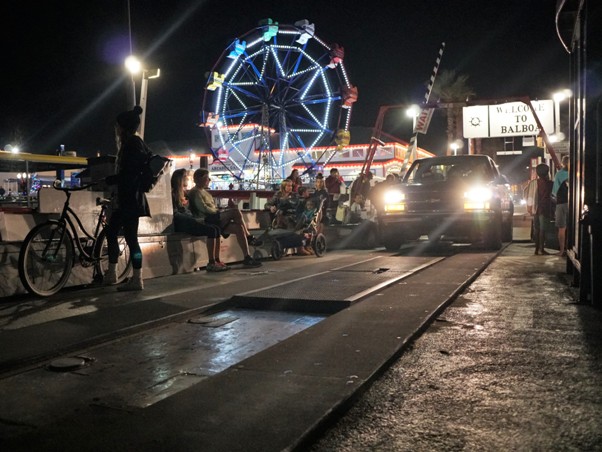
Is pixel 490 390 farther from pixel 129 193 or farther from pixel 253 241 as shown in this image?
pixel 253 241

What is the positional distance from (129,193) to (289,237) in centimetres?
418

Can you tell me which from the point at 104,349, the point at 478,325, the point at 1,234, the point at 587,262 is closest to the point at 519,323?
the point at 478,325

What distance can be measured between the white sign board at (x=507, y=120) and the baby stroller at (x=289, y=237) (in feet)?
70.1

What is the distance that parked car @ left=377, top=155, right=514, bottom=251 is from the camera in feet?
32.2

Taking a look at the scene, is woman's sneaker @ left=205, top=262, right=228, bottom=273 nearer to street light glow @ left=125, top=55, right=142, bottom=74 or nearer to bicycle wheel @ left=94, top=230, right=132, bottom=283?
bicycle wheel @ left=94, top=230, right=132, bottom=283

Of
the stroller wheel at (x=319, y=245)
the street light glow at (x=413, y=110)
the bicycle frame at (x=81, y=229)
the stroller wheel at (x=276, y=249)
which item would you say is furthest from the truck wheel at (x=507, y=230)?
the bicycle frame at (x=81, y=229)

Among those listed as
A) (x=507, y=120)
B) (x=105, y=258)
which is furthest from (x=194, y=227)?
(x=507, y=120)

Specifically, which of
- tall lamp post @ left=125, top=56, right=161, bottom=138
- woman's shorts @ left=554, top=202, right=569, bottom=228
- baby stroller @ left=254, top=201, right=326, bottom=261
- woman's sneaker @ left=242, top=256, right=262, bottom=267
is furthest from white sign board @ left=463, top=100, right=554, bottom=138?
woman's sneaker @ left=242, top=256, right=262, bottom=267

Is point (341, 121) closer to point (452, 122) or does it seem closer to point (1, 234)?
point (452, 122)

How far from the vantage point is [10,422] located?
8.00 ft

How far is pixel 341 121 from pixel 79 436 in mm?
26280

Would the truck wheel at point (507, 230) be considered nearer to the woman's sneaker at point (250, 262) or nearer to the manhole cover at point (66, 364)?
the woman's sneaker at point (250, 262)

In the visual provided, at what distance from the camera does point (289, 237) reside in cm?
947

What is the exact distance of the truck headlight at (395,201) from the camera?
10359mm
